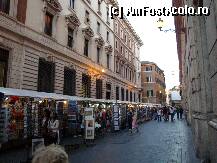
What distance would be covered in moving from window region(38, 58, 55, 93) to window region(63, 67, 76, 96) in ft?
8.33

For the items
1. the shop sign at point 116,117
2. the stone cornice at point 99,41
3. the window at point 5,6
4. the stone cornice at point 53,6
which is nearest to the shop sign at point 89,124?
the shop sign at point 116,117

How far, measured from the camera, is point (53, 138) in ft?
39.3

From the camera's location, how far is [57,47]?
76.1 feet

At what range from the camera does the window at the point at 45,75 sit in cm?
2112

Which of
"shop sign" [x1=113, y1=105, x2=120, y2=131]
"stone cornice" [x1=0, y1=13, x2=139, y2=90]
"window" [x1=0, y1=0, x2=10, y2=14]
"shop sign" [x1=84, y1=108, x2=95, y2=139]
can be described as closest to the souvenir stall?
"shop sign" [x1=84, y1=108, x2=95, y2=139]

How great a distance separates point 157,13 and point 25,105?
7.05m

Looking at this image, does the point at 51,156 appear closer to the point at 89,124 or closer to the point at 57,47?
the point at 89,124

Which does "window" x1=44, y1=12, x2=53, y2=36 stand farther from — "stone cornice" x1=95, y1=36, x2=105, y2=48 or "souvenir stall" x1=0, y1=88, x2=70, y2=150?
"stone cornice" x1=95, y1=36, x2=105, y2=48

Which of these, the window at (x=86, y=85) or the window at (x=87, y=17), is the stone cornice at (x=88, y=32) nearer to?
the window at (x=87, y=17)

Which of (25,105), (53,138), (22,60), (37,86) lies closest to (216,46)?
(53,138)

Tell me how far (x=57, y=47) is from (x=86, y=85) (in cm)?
762

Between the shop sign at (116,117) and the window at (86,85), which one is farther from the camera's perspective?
the window at (86,85)

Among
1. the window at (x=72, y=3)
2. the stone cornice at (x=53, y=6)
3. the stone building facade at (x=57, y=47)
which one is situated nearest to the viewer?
the stone building facade at (x=57, y=47)

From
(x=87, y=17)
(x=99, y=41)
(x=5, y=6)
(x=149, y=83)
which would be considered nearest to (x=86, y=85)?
(x=99, y=41)
